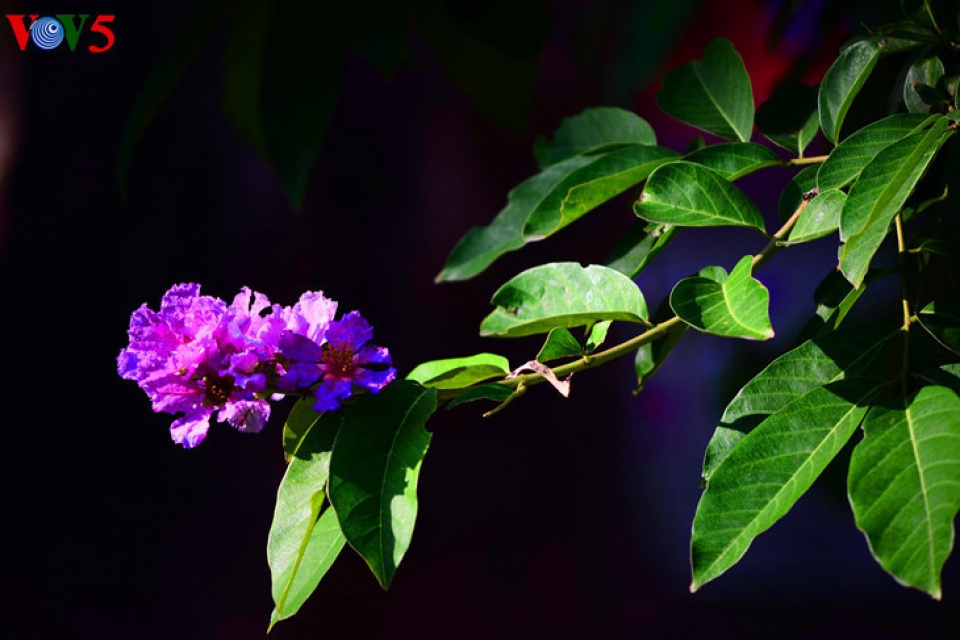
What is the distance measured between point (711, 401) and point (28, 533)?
6.84 ft

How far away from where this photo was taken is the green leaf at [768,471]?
63cm

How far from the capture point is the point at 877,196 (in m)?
0.63

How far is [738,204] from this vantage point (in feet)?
2.49

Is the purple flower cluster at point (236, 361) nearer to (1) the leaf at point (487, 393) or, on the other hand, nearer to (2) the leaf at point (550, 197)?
(1) the leaf at point (487, 393)

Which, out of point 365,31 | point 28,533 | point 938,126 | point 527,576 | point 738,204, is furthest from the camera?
point 527,576

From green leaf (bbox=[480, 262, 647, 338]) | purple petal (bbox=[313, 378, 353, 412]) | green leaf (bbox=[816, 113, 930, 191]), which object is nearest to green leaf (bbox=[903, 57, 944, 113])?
green leaf (bbox=[816, 113, 930, 191])

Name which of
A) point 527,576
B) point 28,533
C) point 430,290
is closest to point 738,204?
point 430,290

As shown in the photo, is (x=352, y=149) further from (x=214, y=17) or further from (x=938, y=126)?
(x=938, y=126)

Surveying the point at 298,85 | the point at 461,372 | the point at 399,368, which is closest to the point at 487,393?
the point at 461,372

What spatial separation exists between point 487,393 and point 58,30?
2.44m

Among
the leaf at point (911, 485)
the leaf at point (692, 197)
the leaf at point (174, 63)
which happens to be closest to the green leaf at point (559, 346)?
the leaf at point (692, 197)

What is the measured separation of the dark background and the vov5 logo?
0.05 meters

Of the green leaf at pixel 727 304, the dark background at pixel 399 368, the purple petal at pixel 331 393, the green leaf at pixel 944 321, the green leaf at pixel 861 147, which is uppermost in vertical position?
the green leaf at pixel 861 147

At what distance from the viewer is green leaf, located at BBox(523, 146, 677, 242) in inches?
32.9
